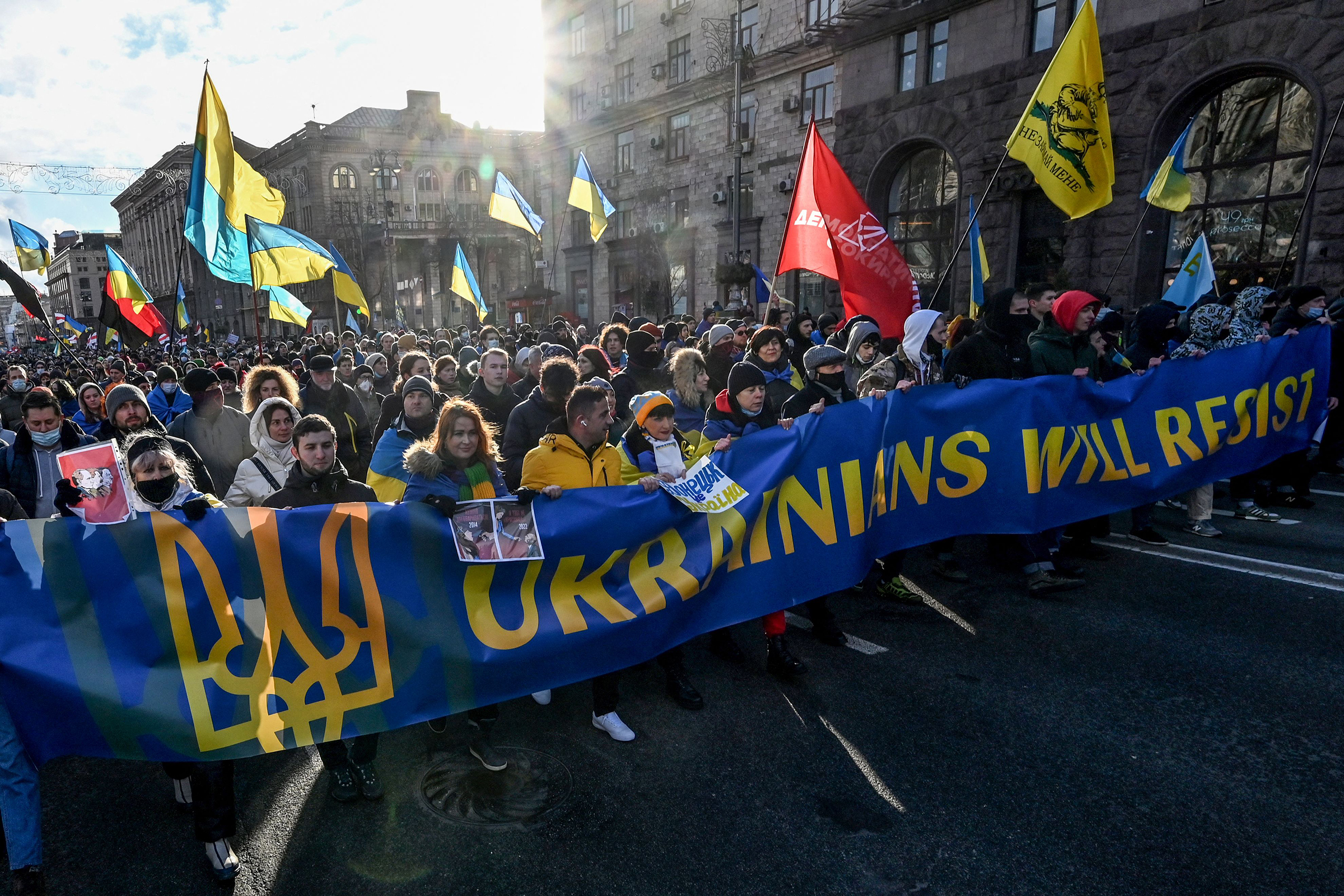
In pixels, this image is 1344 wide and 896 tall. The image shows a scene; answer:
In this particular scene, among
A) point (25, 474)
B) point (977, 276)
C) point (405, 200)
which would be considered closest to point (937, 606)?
point (25, 474)

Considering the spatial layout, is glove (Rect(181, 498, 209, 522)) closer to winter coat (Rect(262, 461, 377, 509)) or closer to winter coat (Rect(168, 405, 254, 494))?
winter coat (Rect(262, 461, 377, 509))

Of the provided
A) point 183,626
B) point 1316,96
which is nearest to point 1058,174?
point 183,626

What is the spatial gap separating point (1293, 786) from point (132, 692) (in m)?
4.66

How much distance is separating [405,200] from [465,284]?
160ft

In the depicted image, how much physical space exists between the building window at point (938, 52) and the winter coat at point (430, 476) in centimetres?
1941

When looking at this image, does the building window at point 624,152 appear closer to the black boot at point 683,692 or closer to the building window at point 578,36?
the building window at point 578,36

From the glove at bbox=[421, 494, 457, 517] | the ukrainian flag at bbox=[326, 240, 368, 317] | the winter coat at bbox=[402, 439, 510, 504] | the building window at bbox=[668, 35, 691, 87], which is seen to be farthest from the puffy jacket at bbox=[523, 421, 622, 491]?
the building window at bbox=[668, 35, 691, 87]

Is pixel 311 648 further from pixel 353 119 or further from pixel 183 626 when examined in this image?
pixel 353 119

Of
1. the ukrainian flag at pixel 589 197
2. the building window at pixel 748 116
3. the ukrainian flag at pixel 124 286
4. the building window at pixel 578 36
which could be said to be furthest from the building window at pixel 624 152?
the ukrainian flag at pixel 124 286

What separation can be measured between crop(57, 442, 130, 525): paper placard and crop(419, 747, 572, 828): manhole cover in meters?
1.73

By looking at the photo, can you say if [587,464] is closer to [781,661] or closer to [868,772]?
[781,661]

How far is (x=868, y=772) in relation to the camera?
11.4ft

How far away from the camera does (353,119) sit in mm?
60688

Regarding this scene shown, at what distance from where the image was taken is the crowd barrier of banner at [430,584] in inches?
115
